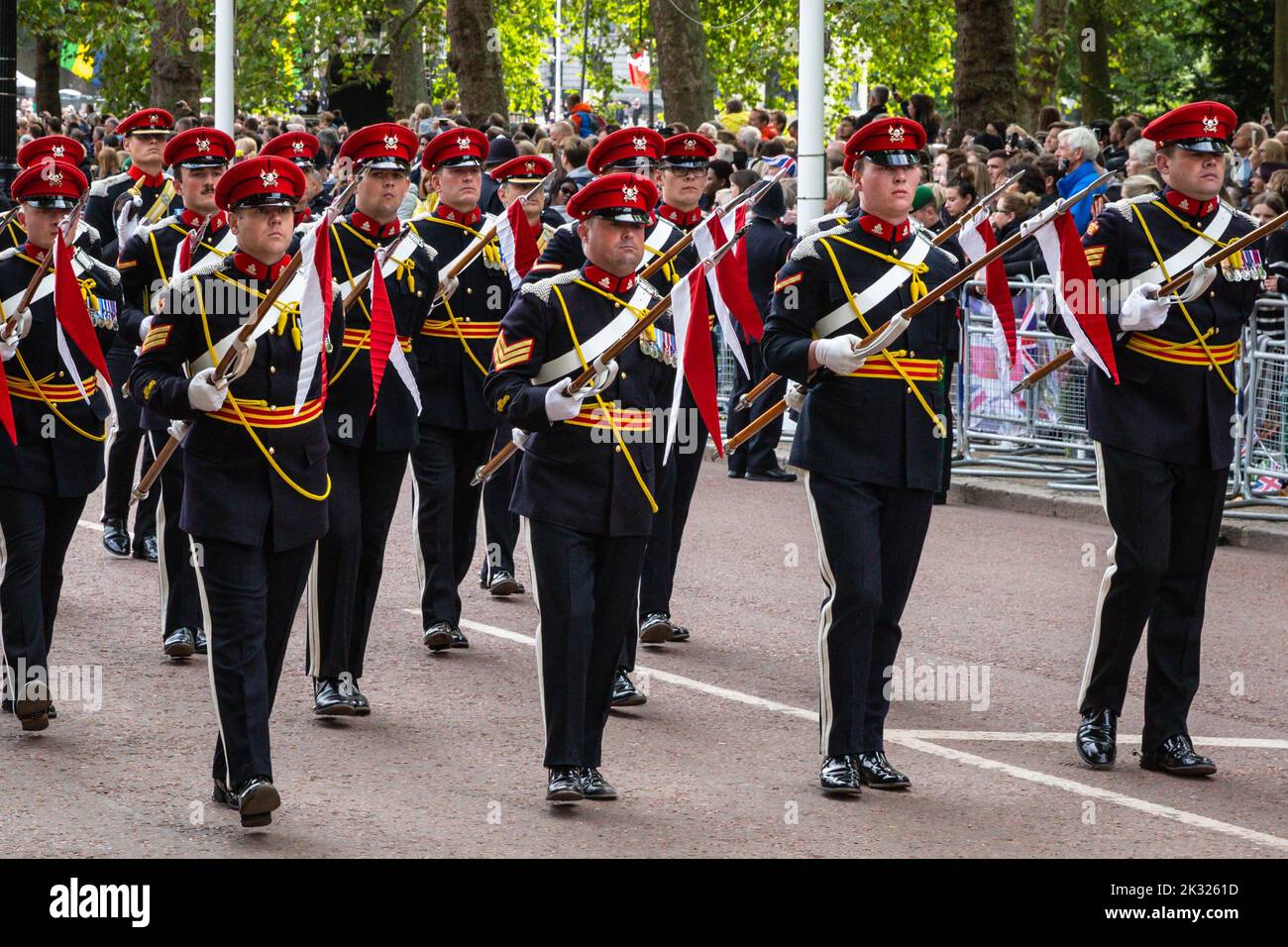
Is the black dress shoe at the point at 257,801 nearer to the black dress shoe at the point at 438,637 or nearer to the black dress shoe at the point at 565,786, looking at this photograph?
the black dress shoe at the point at 565,786

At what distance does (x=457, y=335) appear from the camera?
9.86 meters

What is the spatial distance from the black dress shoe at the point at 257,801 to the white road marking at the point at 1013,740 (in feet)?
7.97

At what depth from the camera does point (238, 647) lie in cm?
666

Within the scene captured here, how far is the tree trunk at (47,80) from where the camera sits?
40.1m

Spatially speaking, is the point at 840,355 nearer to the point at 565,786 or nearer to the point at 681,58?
the point at 565,786

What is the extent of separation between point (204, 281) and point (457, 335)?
3114 mm

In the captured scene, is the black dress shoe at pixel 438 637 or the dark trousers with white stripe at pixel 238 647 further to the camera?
the black dress shoe at pixel 438 637

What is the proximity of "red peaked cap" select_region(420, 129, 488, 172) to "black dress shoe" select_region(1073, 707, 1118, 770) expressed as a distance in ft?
12.4

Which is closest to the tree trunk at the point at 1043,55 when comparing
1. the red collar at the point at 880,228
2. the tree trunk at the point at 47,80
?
the tree trunk at the point at 47,80

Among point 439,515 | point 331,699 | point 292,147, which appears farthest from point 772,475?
point 331,699

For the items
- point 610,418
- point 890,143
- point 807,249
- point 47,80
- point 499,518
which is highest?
point 47,80

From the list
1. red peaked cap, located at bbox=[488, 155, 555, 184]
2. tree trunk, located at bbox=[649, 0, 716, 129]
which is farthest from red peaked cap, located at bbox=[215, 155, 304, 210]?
tree trunk, located at bbox=[649, 0, 716, 129]

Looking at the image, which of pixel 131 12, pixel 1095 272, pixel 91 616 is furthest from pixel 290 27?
pixel 1095 272

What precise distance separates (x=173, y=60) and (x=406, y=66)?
28.1ft
